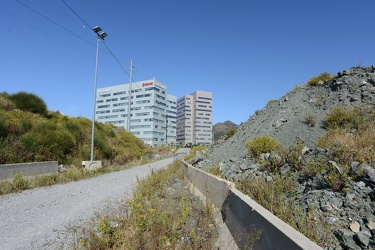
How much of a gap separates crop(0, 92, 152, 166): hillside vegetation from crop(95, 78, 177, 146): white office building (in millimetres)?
89410

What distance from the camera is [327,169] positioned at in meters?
5.46

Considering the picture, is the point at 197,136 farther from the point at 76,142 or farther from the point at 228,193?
the point at 228,193

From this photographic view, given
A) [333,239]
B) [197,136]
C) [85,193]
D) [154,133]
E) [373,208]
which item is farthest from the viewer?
[197,136]

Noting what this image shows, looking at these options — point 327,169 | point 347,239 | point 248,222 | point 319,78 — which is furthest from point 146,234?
point 319,78

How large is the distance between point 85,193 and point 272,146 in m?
7.12

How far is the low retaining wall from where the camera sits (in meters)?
2.42

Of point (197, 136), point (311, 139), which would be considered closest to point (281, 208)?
point (311, 139)

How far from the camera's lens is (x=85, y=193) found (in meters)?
9.20

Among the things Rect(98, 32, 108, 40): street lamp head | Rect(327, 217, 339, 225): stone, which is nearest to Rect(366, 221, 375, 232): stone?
Rect(327, 217, 339, 225): stone

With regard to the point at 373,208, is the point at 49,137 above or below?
above

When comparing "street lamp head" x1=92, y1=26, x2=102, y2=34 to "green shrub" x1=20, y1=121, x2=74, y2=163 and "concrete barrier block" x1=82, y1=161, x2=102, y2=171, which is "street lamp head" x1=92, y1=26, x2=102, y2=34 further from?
"concrete barrier block" x1=82, y1=161, x2=102, y2=171

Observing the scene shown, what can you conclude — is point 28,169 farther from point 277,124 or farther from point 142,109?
point 142,109

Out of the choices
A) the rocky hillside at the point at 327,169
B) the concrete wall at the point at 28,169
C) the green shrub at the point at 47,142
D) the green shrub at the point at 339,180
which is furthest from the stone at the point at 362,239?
the green shrub at the point at 47,142

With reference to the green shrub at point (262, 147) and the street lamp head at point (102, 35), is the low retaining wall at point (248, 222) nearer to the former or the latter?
the green shrub at point (262, 147)
